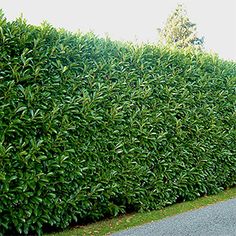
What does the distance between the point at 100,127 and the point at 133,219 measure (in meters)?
1.53

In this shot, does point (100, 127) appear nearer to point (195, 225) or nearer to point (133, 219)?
point (133, 219)

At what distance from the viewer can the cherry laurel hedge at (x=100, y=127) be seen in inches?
163

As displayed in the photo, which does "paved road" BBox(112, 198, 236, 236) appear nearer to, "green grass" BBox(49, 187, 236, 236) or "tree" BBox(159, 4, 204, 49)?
"green grass" BBox(49, 187, 236, 236)

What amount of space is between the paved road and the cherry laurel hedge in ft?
2.24

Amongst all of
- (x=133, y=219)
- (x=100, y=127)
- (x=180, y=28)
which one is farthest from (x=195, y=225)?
(x=180, y=28)

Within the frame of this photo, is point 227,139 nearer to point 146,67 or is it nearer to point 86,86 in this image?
point 146,67

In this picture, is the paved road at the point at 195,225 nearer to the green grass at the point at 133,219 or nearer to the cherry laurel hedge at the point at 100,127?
the green grass at the point at 133,219

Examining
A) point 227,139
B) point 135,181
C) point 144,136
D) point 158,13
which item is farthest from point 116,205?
point 158,13

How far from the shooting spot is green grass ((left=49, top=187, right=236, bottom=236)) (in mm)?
4719

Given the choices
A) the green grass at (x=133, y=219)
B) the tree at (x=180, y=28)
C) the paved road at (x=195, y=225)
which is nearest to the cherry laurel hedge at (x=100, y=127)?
the green grass at (x=133, y=219)

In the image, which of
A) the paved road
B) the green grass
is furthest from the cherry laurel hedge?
the paved road

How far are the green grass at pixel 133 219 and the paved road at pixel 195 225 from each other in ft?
0.71

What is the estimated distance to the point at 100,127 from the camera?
5.03 metres

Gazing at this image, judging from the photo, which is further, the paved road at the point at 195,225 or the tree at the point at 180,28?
the tree at the point at 180,28
